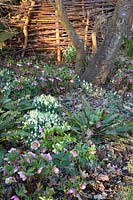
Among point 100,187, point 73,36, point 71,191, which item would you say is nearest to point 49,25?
point 73,36

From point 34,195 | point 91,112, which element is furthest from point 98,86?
point 34,195

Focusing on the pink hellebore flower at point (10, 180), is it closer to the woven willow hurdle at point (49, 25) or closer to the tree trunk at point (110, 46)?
the tree trunk at point (110, 46)

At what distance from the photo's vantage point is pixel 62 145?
3.43m

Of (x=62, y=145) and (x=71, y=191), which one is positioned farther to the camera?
(x=62, y=145)

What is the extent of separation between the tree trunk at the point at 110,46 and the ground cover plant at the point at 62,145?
42 cm

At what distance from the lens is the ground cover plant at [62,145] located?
10.0ft

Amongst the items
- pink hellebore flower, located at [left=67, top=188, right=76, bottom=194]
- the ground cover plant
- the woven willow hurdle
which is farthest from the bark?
pink hellebore flower, located at [left=67, top=188, right=76, bottom=194]

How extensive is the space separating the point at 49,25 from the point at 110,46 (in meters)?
2.75

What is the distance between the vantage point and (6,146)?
3967mm

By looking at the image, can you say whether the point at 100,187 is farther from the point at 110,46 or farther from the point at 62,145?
the point at 110,46

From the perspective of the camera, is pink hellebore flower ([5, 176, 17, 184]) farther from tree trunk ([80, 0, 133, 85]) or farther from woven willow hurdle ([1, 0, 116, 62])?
woven willow hurdle ([1, 0, 116, 62])

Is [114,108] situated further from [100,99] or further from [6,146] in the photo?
[6,146]

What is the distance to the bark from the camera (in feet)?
20.1

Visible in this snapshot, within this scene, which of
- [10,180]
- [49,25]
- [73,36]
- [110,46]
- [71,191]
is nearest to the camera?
[10,180]
